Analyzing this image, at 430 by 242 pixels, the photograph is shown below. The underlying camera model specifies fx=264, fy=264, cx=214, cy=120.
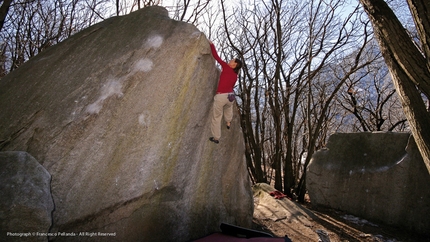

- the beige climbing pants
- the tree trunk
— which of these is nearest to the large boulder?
the beige climbing pants

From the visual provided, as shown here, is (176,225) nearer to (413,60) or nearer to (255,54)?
(413,60)

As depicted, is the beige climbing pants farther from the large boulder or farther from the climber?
the large boulder

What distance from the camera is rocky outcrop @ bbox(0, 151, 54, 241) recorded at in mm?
2301

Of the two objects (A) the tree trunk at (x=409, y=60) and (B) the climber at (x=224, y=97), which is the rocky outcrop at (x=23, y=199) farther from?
(A) the tree trunk at (x=409, y=60)

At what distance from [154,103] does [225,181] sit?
179 centimetres

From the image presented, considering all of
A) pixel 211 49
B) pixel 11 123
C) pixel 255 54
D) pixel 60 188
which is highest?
pixel 255 54

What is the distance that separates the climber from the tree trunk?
6.66 ft

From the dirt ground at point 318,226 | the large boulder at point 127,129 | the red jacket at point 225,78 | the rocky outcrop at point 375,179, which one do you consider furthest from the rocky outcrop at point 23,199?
the rocky outcrop at point 375,179

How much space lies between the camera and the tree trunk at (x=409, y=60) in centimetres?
284

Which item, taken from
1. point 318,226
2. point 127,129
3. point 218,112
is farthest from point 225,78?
point 318,226

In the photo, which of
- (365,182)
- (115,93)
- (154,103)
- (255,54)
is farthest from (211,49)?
(255,54)

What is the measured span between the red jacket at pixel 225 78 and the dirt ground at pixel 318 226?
9.25 feet

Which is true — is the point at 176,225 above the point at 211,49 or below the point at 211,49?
below

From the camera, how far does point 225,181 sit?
173 inches
